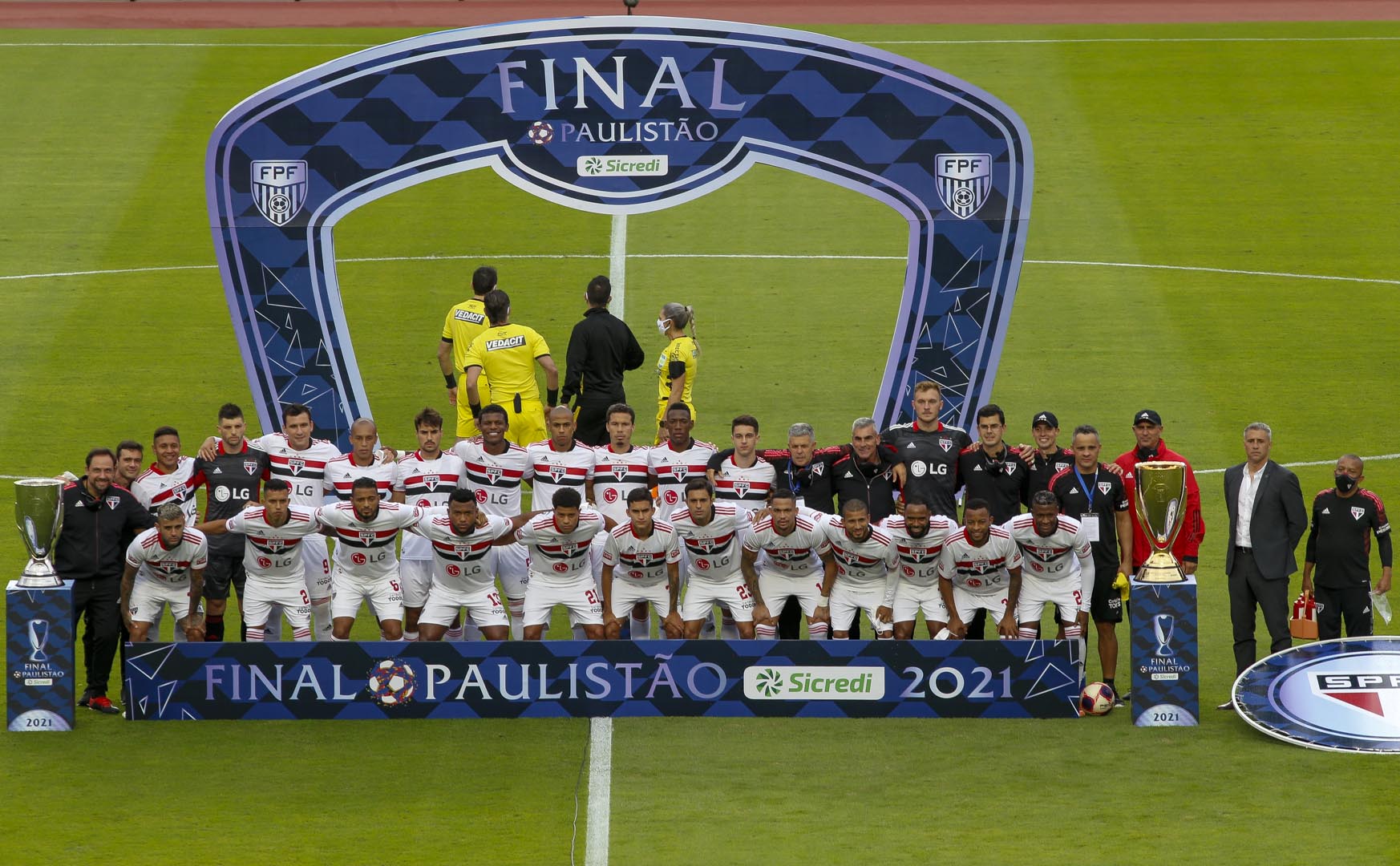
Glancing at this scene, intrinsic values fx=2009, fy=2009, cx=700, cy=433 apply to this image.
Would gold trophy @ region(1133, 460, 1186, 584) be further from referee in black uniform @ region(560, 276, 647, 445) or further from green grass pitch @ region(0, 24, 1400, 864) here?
referee in black uniform @ region(560, 276, 647, 445)

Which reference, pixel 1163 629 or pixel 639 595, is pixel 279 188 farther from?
pixel 1163 629

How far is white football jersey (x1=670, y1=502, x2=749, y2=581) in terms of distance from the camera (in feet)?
45.4

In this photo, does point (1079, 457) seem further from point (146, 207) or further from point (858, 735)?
point (146, 207)

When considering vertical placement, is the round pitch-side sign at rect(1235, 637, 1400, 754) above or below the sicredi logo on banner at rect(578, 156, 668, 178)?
below

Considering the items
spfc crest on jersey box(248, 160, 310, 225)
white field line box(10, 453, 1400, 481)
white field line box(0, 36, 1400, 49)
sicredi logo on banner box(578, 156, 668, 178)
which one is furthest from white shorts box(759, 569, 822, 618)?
white field line box(0, 36, 1400, 49)

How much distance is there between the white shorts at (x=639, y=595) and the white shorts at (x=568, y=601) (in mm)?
117

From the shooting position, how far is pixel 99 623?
13484 millimetres

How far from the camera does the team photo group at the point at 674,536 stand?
13453 mm

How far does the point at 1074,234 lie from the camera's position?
25.2m

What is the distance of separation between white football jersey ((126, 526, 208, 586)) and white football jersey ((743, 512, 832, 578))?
3684mm

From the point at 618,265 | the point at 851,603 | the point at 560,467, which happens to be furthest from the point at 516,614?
the point at 618,265

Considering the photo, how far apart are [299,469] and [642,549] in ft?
8.78

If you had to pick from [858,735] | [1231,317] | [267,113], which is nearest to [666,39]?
[267,113]

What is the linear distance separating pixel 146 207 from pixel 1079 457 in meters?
16.1
